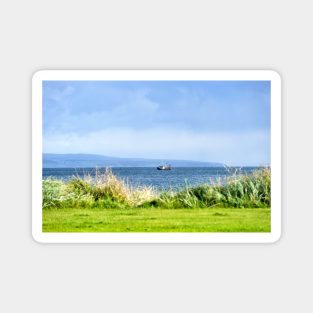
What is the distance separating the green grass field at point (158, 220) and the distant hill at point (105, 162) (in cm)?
49

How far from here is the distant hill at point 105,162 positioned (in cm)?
905

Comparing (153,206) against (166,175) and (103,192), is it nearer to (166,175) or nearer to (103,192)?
(166,175)

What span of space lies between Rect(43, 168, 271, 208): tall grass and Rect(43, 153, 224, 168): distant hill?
0.17m

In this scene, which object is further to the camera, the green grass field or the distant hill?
the distant hill

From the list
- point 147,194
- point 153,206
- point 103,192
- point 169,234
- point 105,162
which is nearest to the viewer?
point 169,234

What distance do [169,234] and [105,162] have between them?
108 centimetres

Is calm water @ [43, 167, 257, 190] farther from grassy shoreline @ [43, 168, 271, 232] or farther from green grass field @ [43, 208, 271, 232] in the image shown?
green grass field @ [43, 208, 271, 232]

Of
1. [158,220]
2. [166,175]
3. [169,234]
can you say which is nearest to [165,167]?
[166,175]

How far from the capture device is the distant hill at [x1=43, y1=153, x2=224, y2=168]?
29.7ft

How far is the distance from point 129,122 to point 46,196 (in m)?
1.17

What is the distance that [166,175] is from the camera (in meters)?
9.28

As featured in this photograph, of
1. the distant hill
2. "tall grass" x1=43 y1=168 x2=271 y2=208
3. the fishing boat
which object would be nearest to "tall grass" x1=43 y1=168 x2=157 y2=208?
"tall grass" x1=43 y1=168 x2=271 y2=208

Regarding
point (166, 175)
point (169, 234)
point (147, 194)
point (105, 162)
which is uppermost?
point (105, 162)

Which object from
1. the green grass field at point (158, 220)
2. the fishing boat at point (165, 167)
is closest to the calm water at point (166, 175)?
the fishing boat at point (165, 167)
